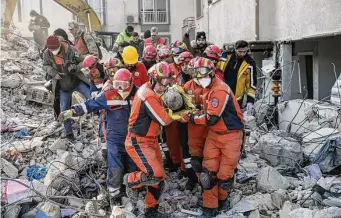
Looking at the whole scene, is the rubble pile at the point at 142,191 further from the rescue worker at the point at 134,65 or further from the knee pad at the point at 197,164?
the rescue worker at the point at 134,65

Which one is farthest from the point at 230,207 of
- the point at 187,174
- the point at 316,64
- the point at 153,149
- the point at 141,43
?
the point at 141,43

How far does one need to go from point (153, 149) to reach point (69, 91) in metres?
2.76

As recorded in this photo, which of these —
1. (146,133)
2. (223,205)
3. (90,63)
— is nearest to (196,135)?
(146,133)

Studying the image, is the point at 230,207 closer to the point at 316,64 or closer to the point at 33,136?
the point at 33,136

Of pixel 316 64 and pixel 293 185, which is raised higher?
pixel 316 64

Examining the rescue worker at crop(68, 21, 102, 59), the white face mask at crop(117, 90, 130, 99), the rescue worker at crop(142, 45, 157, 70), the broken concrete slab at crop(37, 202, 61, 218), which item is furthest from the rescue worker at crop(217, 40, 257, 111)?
the rescue worker at crop(68, 21, 102, 59)

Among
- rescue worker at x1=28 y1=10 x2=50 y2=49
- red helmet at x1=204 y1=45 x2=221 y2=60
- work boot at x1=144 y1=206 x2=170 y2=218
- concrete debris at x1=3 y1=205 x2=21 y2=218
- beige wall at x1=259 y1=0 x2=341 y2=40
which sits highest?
rescue worker at x1=28 y1=10 x2=50 y2=49

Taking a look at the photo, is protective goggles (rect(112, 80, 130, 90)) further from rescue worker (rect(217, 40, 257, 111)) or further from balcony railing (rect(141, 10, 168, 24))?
balcony railing (rect(141, 10, 168, 24))

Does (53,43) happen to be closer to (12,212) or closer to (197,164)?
(12,212)

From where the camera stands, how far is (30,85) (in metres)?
9.56

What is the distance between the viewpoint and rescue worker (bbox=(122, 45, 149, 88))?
5.78 meters

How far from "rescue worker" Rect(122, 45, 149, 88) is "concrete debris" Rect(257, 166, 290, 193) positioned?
2.00 m

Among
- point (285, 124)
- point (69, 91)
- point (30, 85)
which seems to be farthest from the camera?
point (30, 85)

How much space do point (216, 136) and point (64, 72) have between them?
10.3 feet
